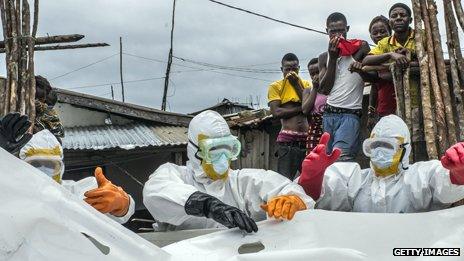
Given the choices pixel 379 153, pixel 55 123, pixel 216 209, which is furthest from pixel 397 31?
pixel 55 123

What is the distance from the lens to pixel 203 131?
12.7 ft

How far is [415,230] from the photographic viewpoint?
289cm

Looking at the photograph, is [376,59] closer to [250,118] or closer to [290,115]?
[290,115]

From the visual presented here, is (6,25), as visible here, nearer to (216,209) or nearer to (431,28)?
(216,209)

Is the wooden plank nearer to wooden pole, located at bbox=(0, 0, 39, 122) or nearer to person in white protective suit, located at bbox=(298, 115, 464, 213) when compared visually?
wooden pole, located at bbox=(0, 0, 39, 122)

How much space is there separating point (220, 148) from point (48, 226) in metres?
1.75

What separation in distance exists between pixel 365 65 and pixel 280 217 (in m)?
1.99

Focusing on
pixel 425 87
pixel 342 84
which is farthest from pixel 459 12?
pixel 342 84

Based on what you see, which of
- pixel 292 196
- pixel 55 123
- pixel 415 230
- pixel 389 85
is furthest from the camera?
pixel 55 123

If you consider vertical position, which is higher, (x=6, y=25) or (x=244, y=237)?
(x=6, y=25)

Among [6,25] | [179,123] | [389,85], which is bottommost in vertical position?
[179,123]

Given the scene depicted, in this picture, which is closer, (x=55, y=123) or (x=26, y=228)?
(x=26, y=228)

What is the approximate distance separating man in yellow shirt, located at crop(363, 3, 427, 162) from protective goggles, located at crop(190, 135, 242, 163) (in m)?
1.34

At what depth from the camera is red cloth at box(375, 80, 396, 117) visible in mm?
4629
